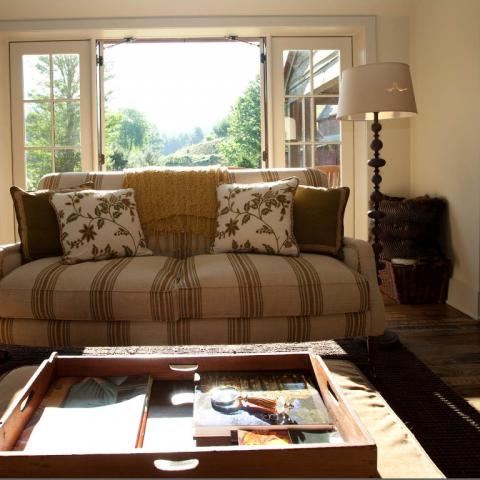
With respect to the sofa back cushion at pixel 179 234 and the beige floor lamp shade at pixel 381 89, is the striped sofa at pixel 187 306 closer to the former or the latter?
the sofa back cushion at pixel 179 234

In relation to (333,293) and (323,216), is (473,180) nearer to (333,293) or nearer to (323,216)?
(323,216)

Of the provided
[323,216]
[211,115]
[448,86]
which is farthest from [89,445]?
[211,115]

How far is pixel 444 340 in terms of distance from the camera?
104 inches

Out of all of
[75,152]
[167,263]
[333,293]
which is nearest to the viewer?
[333,293]

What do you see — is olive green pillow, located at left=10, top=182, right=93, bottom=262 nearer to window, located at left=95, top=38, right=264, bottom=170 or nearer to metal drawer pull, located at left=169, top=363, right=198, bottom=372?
metal drawer pull, located at left=169, top=363, right=198, bottom=372

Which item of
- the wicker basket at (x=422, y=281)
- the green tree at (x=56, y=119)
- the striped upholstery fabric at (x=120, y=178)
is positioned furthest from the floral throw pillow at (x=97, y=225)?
the green tree at (x=56, y=119)

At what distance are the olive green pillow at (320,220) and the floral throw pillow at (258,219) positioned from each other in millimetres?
61

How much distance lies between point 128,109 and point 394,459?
5.52 meters

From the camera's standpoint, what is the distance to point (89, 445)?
0.93m

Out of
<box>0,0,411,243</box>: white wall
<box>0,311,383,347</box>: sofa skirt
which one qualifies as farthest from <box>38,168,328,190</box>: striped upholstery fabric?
<box>0,0,411,243</box>: white wall

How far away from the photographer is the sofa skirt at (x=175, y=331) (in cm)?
201

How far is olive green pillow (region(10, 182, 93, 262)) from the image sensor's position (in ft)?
7.75

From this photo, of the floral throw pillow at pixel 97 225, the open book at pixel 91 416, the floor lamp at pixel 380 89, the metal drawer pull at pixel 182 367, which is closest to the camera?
the open book at pixel 91 416

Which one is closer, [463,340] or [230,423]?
[230,423]
